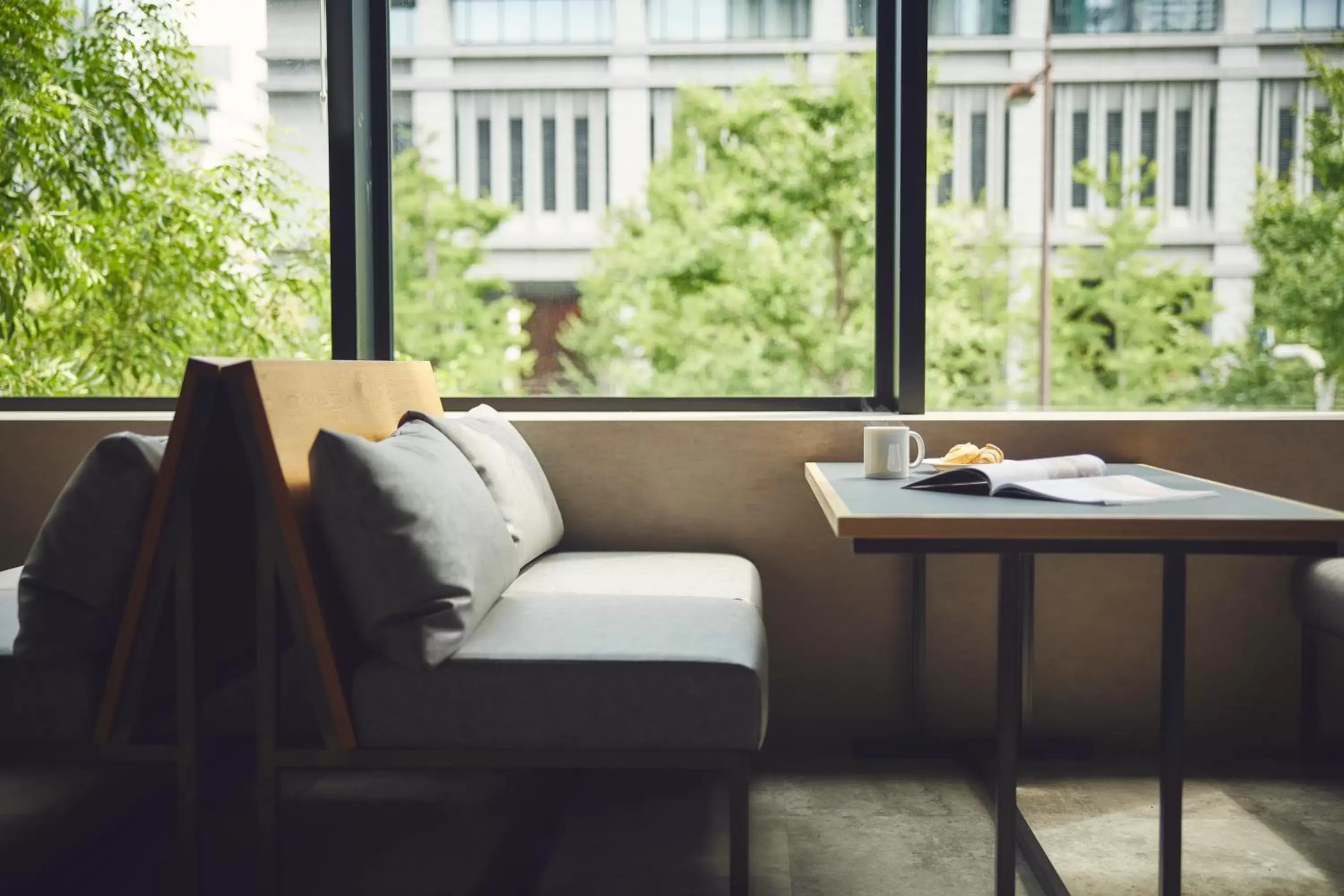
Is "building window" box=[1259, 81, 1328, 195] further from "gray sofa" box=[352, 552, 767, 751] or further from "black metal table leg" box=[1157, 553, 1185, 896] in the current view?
"gray sofa" box=[352, 552, 767, 751]

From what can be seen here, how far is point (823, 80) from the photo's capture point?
2.99 m

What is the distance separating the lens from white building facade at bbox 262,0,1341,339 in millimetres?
2975

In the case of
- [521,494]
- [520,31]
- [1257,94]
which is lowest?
[521,494]

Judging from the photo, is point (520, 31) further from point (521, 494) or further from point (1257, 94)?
point (1257, 94)

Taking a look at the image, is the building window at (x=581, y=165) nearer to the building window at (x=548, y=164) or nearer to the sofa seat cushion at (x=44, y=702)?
the building window at (x=548, y=164)

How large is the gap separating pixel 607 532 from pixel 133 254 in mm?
1642

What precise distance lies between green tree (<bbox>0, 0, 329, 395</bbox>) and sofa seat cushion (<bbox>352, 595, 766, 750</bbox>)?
1.60m

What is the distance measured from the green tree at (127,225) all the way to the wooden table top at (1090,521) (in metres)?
2.02

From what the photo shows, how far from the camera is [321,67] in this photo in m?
2.99

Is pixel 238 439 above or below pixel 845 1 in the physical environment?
below

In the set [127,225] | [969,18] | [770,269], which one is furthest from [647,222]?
[127,225]

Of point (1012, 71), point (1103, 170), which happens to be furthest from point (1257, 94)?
point (1012, 71)

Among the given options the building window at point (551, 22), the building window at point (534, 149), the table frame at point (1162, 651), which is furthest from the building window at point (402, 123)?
the table frame at point (1162, 651)

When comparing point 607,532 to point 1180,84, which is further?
point 1180,84
